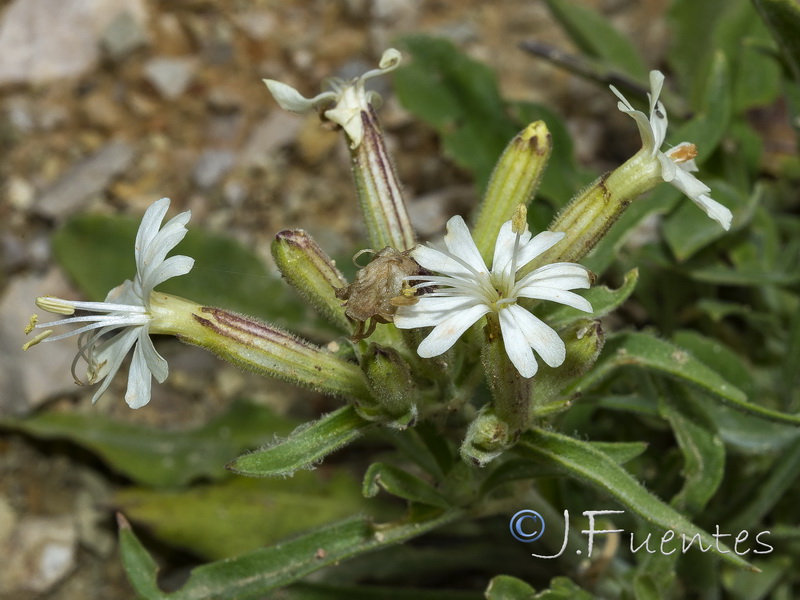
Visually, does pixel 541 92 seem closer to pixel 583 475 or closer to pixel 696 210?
pixel 696 210

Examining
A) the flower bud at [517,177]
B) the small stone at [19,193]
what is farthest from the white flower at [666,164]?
the small stone at [19,193]

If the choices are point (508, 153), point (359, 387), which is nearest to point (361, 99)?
point (508, 153)

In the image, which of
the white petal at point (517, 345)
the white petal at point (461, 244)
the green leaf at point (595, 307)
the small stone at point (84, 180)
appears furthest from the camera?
the small stone at point (84, 180)

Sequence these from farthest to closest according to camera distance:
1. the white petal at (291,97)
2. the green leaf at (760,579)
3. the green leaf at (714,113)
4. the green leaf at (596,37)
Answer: the green leaf at (596,37), the green leaf at (714,113), the green leaf at (760,579), the white petal at (291,97)

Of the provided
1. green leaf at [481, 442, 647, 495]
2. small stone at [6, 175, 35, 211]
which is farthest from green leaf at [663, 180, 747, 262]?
small stone at [6, 175, 35, 211]

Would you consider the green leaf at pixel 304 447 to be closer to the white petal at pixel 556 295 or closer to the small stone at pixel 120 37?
the white petal at pixel 556 295

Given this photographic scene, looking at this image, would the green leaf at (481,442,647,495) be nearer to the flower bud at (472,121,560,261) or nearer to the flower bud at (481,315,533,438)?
the flower bud at (481,315,533,438)
